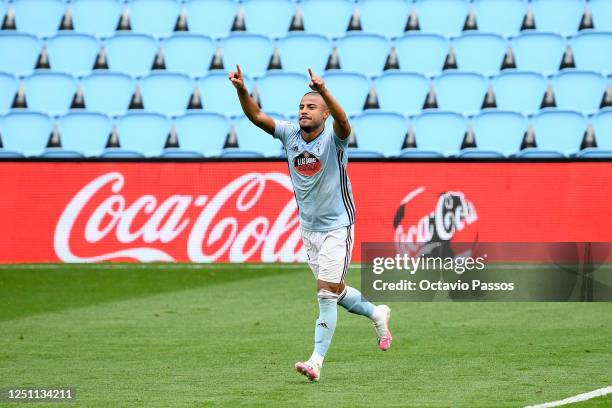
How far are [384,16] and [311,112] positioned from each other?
36.6ft

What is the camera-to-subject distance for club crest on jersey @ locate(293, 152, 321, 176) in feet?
27.0

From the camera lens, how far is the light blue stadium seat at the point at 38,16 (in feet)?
64.0

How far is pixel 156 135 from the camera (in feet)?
56.2

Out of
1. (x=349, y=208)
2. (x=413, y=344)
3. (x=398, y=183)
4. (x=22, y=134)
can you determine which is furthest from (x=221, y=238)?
(x=349, y=208)

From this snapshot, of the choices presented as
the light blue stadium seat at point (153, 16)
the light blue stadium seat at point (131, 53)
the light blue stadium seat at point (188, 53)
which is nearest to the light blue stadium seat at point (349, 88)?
the light blue stadium seat at point (188, 53)

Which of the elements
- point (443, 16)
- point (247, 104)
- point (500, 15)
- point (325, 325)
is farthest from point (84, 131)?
point (325, 325)

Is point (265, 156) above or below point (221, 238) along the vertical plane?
above

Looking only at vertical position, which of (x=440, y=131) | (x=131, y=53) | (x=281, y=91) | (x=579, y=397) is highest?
(x=131, y=53)

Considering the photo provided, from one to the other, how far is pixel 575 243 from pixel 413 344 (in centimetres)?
625

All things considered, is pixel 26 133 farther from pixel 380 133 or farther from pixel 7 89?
pixel 380 133

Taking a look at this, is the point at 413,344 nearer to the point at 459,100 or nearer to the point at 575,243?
the point at 575,243

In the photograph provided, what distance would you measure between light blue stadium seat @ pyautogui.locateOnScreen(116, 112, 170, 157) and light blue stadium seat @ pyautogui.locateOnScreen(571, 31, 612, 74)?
6.45m

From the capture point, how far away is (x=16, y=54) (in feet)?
61.9

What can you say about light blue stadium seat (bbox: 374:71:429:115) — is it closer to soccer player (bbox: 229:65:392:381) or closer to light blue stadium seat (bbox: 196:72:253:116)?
light blue stadium seat (bbox: 196:72:253:116)
